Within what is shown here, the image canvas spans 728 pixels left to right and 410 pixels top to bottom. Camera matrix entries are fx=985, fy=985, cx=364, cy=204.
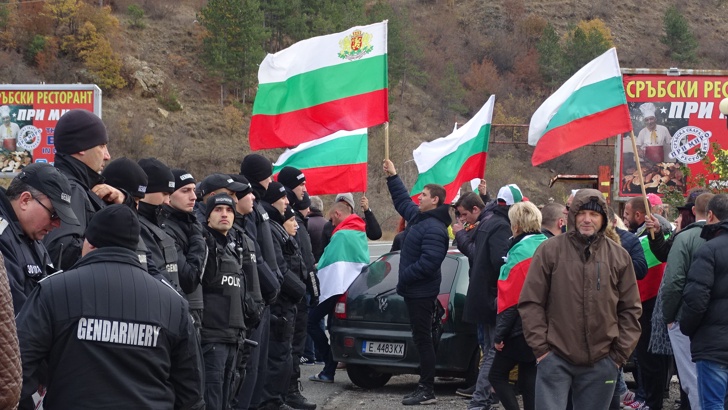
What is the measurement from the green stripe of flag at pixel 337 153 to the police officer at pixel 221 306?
12.9 ft

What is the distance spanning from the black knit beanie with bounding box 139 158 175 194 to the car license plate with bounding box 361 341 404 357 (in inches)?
169

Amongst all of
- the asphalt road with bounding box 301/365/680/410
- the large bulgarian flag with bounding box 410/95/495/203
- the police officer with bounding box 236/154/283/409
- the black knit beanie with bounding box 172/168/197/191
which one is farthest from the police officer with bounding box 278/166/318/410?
the black knit beanie with bounding box 172/168/197/191

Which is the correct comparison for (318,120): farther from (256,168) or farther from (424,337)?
(424,337)

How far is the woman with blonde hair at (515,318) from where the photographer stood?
7.57m

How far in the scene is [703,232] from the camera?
7.50 meters

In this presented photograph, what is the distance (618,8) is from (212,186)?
303 feet

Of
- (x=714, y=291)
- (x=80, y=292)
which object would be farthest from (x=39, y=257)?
(x=714, y=291)

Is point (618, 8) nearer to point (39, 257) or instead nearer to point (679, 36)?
point (679, 36)

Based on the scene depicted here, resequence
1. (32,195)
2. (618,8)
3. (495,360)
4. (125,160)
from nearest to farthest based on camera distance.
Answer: (32,195), (125,160), (495,360), (618,8)

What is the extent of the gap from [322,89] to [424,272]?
8.20ft

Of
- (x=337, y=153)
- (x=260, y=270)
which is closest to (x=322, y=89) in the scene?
(x=337, y=153)

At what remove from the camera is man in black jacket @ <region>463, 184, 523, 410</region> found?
8.81m

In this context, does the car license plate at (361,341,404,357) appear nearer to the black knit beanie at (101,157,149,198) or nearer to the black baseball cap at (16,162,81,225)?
the black knit beanie at (101,157,149,198)

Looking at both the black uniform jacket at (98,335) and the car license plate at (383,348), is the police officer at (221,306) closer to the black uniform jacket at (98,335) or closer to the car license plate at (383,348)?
the black uniform jacket at (98,335)
